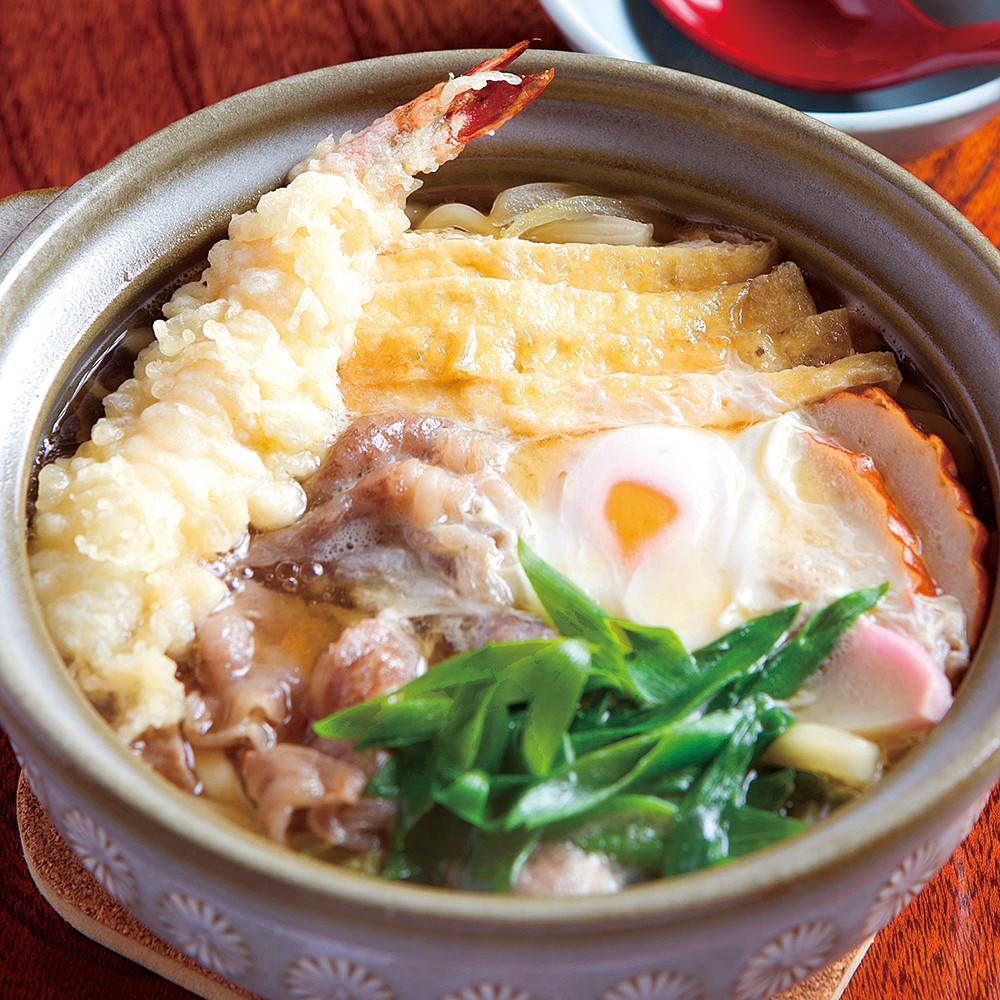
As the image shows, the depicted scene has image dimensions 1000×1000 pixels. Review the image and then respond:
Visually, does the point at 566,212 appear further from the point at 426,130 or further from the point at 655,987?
the point at 655,987

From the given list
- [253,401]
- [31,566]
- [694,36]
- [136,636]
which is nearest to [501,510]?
[253,401]

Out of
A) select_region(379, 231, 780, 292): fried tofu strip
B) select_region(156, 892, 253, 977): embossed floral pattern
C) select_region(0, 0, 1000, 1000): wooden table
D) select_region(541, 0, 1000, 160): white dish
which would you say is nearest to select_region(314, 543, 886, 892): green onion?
select_region(156, 892, 253, 977): embossed floral pattern

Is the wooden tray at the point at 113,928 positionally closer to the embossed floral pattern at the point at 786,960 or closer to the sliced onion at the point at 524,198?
the embossed floral pattern at the point at 786,960

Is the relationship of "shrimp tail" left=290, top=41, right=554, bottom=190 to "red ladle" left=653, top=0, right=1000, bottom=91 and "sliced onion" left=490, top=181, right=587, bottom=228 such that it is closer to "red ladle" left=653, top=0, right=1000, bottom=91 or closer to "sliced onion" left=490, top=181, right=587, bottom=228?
"sliced onion" left=490, top=181, right=587, bottom=228

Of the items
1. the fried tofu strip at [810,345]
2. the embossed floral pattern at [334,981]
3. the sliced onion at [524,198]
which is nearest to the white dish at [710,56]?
the sliced onion at [524,198]

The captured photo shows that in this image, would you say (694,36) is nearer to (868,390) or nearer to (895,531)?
(868,390)
